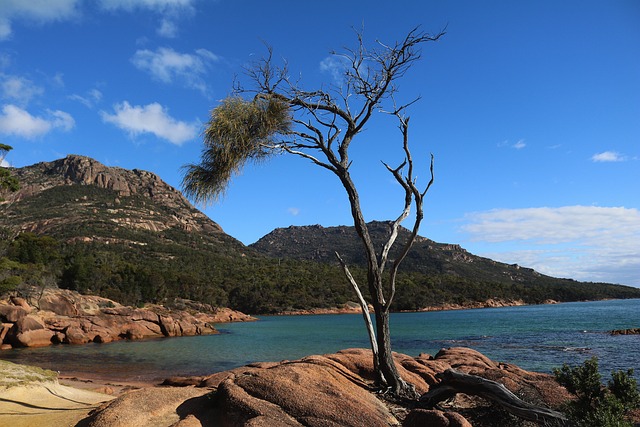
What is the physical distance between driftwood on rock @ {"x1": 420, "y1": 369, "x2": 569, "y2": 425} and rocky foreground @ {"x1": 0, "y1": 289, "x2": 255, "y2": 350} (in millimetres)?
36927

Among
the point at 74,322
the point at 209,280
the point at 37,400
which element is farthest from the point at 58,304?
the point at 209,280

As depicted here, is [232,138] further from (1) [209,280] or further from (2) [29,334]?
(1) [209,280]

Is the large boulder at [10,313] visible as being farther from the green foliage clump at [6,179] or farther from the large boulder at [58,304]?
the green foliage clump at [6,179]

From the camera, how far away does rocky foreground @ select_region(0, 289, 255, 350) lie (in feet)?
114

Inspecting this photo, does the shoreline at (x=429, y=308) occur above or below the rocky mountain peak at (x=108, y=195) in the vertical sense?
below

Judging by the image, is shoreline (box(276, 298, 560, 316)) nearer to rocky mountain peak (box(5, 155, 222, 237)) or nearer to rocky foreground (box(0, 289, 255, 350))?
rocky foreground (box(0, 289, 255, 350))

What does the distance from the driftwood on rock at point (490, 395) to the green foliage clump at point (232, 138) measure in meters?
5.49

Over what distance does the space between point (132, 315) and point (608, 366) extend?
44.3m

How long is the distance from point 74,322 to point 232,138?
40.0 m

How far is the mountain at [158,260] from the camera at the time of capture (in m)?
66.2

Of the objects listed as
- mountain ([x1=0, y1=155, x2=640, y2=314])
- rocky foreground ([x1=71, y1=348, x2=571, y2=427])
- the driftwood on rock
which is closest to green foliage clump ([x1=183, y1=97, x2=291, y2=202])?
rocky foreground ([x1=71, y1=348, x2=571, y2=427])

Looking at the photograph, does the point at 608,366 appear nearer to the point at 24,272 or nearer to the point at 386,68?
the point at 386,68

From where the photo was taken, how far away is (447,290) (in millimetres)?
116562

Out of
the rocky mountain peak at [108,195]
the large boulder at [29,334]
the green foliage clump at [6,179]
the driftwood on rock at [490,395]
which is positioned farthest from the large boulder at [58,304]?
the rocky mountain peak at [108,195]
